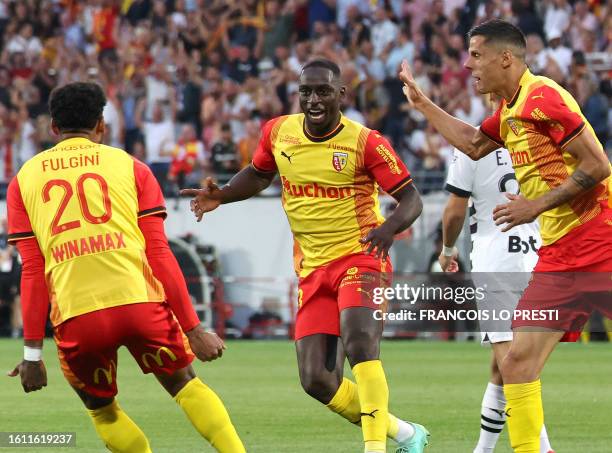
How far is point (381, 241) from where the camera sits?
27.9 ft

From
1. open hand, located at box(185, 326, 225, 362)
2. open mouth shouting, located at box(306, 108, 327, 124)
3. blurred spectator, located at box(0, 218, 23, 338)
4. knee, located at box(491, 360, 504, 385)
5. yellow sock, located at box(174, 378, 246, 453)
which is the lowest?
blurred spectator, located at box(0, 218, 23, 338)

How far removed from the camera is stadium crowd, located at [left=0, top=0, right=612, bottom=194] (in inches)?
887

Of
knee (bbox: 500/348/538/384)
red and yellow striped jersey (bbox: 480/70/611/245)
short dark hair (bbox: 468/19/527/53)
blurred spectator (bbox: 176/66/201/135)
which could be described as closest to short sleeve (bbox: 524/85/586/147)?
red and yellow striped jersey (bbox: 480/70/611/245)

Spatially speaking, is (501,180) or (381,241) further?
(501,180)

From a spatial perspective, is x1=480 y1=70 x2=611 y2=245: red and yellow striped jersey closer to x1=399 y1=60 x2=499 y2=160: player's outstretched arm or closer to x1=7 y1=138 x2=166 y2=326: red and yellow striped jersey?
x1=399 y1=60 x2=499 y2=160: player's outstretched arm

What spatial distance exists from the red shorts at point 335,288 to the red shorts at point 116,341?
1580mm

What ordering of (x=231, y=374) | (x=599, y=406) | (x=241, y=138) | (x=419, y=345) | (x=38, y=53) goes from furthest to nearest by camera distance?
(x=38, y=53)
(x=241, y=138)
(x=419, y=345)
(x=231, y=374)
(x=599, y=406)

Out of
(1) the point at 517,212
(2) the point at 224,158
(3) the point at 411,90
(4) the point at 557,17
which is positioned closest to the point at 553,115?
(1) the point at 517,212

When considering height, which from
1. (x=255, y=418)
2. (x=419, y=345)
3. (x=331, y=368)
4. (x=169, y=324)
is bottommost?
(x=419, y=345)

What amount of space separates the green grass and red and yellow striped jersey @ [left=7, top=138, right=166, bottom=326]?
122 inches

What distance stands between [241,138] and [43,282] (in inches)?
624

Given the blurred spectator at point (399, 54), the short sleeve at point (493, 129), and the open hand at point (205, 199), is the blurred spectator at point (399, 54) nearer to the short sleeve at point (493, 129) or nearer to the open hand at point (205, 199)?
the open hand at point (205, 199)

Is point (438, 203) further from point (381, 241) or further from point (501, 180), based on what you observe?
point (381, 241)

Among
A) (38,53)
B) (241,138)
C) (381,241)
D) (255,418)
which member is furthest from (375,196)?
(38,53)
